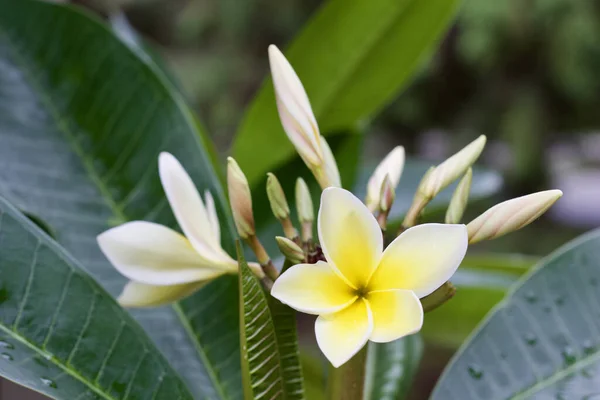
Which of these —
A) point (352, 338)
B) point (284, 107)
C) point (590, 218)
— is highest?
point (590, 218)

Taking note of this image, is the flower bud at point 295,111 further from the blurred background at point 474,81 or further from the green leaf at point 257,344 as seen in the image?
the blurred background at point 474,81

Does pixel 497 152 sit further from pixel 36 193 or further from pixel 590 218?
pixel 36 193

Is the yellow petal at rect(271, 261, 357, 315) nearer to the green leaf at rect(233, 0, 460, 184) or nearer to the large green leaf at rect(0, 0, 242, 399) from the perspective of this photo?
the large green leaf at rect(0, 0, 242, 399)

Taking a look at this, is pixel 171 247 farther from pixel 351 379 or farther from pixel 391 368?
pixel 391 368

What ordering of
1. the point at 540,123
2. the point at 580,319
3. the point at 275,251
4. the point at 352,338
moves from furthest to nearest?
1. the point at 540,123
2. the point at 275,251
3. the point at 580,319
4. the point at 352,338

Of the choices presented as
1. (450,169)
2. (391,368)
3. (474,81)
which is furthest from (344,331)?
(474,81)

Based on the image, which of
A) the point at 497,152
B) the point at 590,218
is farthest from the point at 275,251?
the point at 590,218

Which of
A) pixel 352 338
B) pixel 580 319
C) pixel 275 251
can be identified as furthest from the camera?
pixel 275 251
